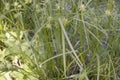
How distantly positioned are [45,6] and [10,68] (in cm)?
33

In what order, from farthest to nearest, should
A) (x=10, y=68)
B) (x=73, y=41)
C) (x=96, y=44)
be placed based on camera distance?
(x=73, y=41)
(x=96, y=44)
(x=10, y=68)

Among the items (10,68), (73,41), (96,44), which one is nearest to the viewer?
(10,68)

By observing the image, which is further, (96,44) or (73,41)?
(73,41)

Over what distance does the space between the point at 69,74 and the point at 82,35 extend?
0.70 ft

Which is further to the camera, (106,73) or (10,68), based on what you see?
(106,73)

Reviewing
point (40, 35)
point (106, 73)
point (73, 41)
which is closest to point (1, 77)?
point (40, 35)

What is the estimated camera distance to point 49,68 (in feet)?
4.59

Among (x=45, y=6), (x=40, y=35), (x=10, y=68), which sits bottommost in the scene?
(x=10, y=68)

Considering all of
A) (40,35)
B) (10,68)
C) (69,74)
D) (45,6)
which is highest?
(45,6)

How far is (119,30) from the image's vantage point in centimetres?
153

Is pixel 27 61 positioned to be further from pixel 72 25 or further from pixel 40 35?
→ pixel 72 25

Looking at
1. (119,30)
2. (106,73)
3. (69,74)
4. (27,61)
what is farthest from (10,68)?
(119,30)

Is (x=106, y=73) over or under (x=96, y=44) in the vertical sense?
under

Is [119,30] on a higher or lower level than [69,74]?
higher
